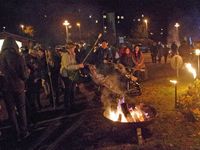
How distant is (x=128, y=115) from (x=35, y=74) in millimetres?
3953

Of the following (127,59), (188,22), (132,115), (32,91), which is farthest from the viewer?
(188,22)

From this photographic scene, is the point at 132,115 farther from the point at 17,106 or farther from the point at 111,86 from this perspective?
the point at 17,106

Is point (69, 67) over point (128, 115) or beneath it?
over

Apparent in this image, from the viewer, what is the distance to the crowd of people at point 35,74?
7.20 metres

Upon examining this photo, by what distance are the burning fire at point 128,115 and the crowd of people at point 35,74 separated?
2163mm

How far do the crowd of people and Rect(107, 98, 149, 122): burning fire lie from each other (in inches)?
85.2

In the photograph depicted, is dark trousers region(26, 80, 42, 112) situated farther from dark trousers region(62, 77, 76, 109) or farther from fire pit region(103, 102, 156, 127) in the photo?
fire pit region(103, 102, 156, 127)

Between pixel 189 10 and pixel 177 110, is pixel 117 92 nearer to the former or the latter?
pixel 177 110

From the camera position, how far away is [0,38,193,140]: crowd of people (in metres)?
7.20

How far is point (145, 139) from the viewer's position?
269 inches

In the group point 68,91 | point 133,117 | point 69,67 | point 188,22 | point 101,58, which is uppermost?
point 188,22

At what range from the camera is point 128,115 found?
721cm

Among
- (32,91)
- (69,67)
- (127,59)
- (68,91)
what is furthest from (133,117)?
(127,59)

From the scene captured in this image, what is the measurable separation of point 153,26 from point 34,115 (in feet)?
233
